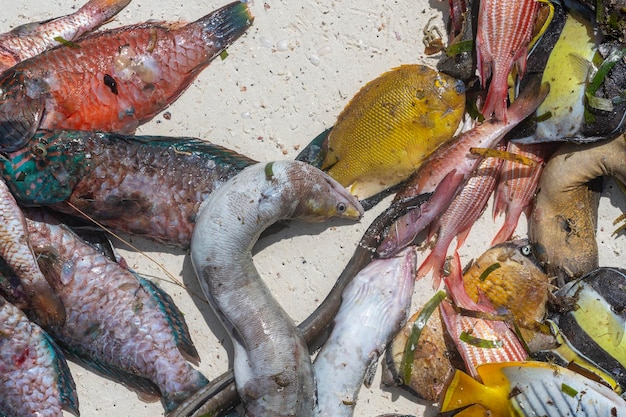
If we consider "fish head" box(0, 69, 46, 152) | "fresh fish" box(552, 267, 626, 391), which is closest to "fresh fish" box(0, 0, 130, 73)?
"fish head" box(0, 69, 46, 152)

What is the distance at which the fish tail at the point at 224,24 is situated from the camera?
4719 millimetres

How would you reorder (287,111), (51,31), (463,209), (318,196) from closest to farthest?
1. (318,196)
2. (463,209)
3. (51,31)
4. (287,111)

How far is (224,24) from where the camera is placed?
187 inches

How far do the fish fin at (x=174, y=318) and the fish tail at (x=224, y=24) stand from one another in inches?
71.5

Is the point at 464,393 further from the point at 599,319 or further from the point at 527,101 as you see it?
the point at 527,101

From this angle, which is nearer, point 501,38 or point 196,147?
point 501,38

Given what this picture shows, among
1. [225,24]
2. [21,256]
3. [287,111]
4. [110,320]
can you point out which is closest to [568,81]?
[287,111]

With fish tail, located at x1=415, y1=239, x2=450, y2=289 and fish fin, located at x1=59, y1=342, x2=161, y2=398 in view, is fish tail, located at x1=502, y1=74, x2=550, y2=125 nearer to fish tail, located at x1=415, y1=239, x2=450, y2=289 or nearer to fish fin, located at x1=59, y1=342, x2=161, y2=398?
fish tail, located at x1=415, y1=239, x2=450, y2=289

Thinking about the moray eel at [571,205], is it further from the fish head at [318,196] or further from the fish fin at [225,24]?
the fish fin at [225,24]

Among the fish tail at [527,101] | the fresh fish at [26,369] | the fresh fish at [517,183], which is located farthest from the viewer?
the fresh fish at [517,183]

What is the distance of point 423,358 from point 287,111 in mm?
2051

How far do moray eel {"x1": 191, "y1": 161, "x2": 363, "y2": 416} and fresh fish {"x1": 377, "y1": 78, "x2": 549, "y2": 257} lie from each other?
71cm

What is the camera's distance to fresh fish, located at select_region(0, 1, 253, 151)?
14.0 feet

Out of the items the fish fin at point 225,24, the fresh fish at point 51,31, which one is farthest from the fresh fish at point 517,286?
the fresh fish at point 51,31
